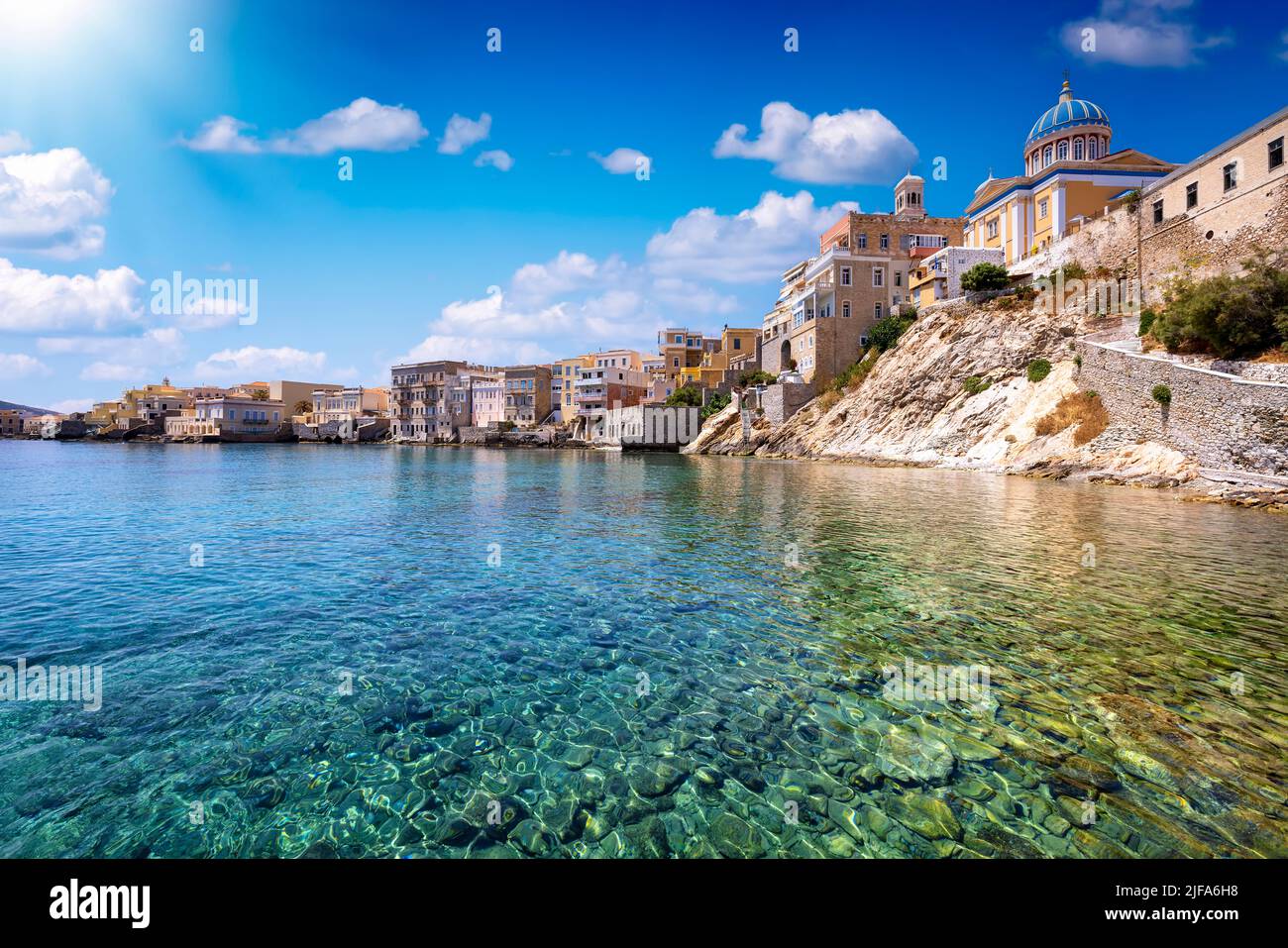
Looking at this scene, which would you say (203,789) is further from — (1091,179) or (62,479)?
(1091,179)

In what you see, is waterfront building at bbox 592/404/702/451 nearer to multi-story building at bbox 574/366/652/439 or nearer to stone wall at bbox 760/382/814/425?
multi-story building at bbox 574/366/652/439

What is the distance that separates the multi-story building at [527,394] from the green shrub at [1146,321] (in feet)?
281

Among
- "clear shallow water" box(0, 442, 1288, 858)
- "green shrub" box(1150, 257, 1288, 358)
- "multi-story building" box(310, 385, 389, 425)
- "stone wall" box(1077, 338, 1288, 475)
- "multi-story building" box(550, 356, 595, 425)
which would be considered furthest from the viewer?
"multi-story building" box(310, 385, 389, 425)

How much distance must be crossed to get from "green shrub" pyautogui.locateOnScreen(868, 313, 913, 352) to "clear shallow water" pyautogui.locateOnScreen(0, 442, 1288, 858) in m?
44.9

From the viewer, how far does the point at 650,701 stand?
22.1 feet

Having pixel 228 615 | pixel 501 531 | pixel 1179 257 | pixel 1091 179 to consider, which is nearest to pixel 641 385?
pixel 1091 179

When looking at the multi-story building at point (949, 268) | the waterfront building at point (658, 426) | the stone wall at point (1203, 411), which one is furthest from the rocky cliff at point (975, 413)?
the waterfront building at point (658, 426)

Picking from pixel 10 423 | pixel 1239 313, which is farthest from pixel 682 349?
pixel 10 423

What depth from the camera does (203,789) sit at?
5027 millimetres

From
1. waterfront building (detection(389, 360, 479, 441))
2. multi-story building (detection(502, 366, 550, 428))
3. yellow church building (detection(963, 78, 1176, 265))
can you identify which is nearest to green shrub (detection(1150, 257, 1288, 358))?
yellow church building (detection(963, 78, 1176, 265))

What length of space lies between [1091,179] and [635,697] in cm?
5768

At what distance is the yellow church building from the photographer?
46.4m

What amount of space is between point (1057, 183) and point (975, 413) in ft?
64.9

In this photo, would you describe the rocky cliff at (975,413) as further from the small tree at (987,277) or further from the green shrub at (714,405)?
the green shrub at (714,405)
